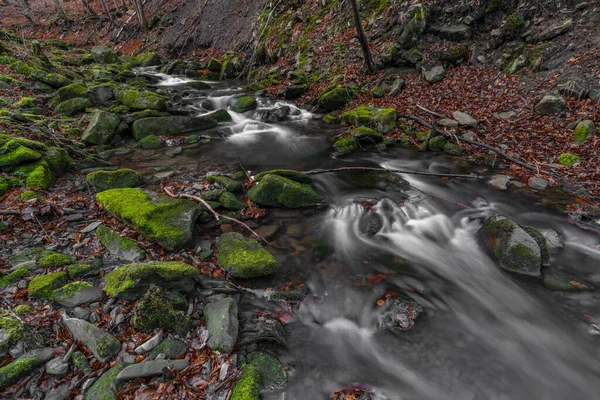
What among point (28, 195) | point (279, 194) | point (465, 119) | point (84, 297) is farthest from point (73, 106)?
point (465, 119)

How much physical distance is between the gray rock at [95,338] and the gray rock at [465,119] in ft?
29.7

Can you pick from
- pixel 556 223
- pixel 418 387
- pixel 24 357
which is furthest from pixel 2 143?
pixel 556 223

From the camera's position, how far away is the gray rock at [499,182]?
21.3 ft

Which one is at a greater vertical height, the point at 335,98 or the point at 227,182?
the point at 335,98

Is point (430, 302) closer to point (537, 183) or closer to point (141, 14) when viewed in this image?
point (537, 183)

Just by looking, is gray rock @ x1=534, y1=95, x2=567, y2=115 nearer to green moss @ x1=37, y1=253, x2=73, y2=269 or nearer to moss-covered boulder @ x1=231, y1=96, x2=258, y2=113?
moss-covered boulder @ x1=231, y1=96, x2=258, y2=113

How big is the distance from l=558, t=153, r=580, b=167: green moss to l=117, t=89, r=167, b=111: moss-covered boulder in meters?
12.1

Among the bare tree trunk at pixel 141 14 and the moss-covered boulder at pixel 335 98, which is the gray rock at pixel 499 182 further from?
the bare tree trunk at pixel 141 14

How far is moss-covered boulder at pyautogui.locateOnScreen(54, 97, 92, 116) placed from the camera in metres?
9.85

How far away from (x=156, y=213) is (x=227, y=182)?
2.14 m

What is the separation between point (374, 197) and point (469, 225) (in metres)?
1.98

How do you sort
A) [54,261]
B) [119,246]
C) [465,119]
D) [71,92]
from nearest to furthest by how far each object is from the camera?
1. [54,261]
2. [119,246]
3. [465,119]
4. [71,92]

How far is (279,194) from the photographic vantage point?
616 centimetres

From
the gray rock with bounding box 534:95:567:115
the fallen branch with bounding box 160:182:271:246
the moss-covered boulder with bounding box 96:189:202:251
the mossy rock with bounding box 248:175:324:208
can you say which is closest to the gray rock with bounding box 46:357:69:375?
the moss-covered boulder with bounding box 96:189:202:251
